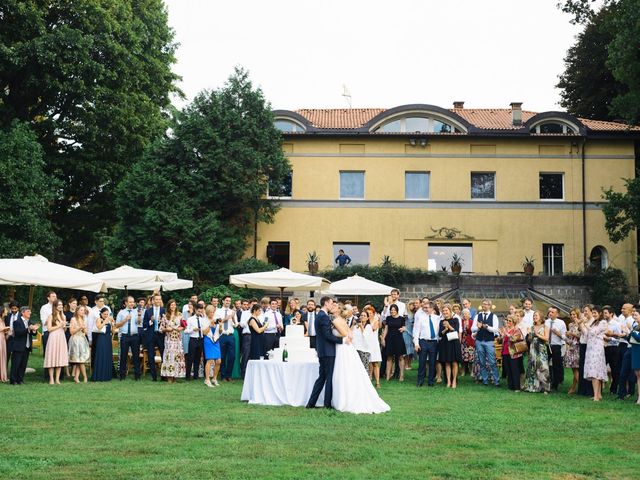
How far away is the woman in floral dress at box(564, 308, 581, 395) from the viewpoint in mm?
17584

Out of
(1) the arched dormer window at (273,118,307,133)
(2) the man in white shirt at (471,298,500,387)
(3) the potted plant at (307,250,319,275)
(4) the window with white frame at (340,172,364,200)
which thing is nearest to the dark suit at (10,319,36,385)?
(2) the man in white shirt at (471,298,500,387)

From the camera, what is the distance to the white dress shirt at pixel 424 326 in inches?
720

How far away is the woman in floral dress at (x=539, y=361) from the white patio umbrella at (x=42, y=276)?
34.0 feet

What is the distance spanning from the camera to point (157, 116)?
119ft

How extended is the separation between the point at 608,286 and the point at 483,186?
7834mm

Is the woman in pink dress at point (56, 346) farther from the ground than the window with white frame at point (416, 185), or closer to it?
closer to it

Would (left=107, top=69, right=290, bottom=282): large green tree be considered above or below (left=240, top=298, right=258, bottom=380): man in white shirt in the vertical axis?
above

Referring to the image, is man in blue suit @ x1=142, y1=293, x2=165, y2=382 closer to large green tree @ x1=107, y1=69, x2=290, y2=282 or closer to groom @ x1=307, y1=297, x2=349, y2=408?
groom @ x1=307, y1=297, x2=349, y2=408

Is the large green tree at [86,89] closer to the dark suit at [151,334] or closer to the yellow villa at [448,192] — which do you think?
the yellow villa at [448,192]

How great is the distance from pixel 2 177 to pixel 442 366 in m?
→ 20.1

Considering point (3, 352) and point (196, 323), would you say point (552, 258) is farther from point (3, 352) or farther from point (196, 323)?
point (3, 352)

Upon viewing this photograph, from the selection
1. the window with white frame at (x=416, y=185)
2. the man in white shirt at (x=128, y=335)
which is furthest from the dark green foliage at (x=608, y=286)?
the man in white shirt at (x=128, y=335)

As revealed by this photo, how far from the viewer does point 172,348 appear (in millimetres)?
18312

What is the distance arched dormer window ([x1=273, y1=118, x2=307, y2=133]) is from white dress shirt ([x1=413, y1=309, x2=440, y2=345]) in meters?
21.0
